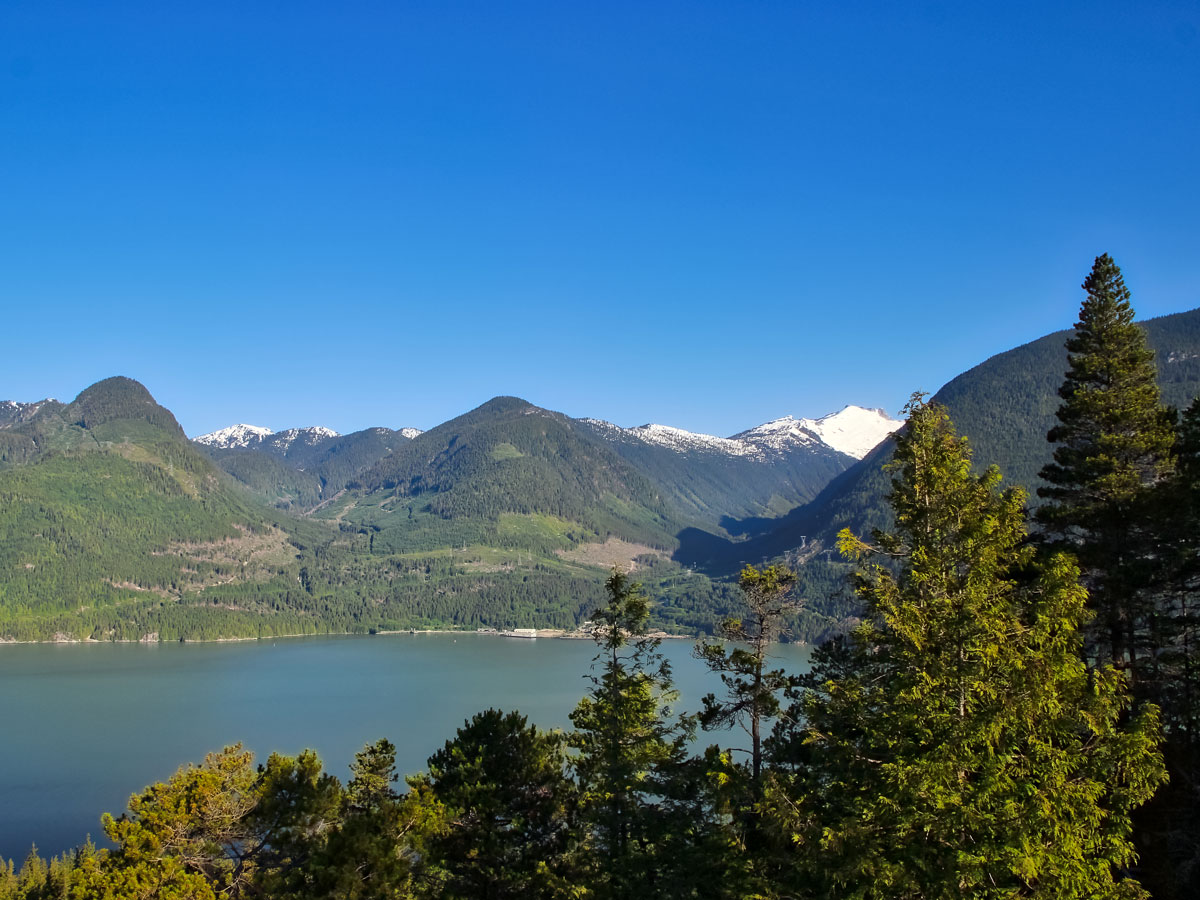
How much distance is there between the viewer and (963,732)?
13.5 metres

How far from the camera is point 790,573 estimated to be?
21312 mm

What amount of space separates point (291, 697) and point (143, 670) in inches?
2045

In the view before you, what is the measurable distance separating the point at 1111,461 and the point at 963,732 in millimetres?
13470

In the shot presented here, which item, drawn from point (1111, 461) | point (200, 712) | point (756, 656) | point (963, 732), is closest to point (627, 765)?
point (756, 656)

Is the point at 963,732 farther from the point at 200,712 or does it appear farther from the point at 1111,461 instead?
the point at 200,712

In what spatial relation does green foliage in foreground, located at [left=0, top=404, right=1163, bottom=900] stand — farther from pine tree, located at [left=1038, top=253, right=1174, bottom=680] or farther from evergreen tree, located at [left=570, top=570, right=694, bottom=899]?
pine tree, located at [left=1038, top=253, right=1174, bottom=680]

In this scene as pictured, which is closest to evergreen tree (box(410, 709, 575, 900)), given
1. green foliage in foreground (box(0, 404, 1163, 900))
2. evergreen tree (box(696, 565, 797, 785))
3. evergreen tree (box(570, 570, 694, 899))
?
green foliage in foreground (box(0, 404, 1163, 900))

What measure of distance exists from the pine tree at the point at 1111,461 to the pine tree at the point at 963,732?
7.78m

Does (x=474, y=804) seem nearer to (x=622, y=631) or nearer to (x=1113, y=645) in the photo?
(x=622, y=631)

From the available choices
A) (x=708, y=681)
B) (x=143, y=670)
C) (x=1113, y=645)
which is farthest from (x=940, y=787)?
(x=143, y=670)

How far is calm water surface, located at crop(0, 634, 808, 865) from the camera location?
85.6 m

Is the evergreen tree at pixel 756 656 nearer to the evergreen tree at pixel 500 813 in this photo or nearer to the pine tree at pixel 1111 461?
the evergreen tree at pixel 500 813

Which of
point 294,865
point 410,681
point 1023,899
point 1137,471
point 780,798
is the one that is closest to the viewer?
point 1023,899

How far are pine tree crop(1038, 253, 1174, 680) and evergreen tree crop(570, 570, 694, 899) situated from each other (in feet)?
38.5
